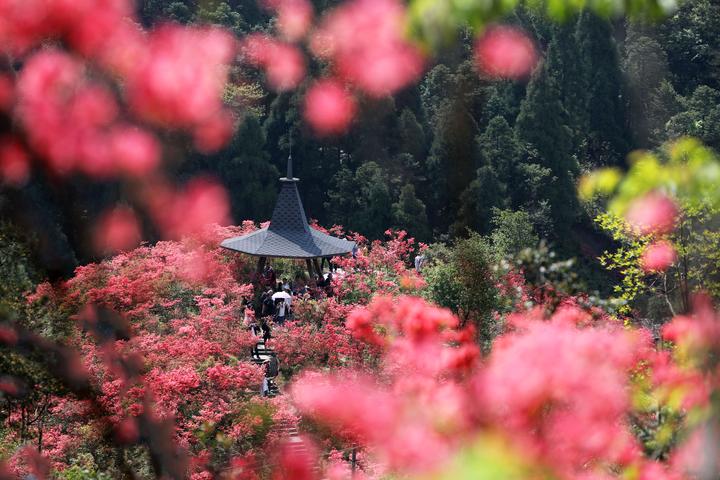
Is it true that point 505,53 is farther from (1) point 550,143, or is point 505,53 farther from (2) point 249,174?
(2) point 249,174

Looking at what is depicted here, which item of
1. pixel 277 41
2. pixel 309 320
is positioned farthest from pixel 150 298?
pixel 277 41

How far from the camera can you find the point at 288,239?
50.6 ft

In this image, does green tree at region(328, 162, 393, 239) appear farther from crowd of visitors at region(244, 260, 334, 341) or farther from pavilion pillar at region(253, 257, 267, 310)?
crowd of visitors at region(244, 260, 334, 341)

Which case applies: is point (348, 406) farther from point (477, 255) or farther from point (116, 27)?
point (477, 255)

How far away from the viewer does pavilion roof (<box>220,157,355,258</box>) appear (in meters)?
15.0

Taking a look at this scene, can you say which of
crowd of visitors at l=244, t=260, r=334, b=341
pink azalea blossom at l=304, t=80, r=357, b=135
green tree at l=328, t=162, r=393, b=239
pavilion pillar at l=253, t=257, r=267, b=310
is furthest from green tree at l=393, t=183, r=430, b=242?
crowd of visitors at l=244, t=260, r=334, b=341

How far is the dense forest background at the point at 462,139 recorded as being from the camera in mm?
22906

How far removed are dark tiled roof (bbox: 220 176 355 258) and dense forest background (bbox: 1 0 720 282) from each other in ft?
19.4

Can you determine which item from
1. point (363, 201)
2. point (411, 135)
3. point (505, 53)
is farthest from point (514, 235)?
point (505, 53)

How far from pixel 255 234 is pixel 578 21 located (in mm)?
16021

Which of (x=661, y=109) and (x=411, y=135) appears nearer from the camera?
(x=411, y=135)

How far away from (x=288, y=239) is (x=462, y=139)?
29.3ft

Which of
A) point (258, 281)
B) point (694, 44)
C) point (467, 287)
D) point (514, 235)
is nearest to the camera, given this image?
point (467, 287)

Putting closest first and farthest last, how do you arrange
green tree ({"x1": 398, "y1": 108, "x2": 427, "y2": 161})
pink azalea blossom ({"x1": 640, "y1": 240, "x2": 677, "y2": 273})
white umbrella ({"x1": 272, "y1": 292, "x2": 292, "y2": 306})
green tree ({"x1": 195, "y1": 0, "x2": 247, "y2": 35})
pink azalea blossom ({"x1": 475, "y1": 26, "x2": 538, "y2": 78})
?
1. pink azalea blossom ({"x1": 640, "y1": 240, "x2": 677, "y2": 273})
2. white umbrella ({"x1": 272, "y1": 292, "x2": 292, "y2": 306})
3. green tree ({"x1": 398, "y1": 108, "x2": 427, "y2": 161})
4. pink azalea blossom ({"x1": 475, "y1": 26, "x2": 538, "y2": 78})
5. green tree ({"x1": 195, "y1": 0, "x2": 247, "y2": 35})
